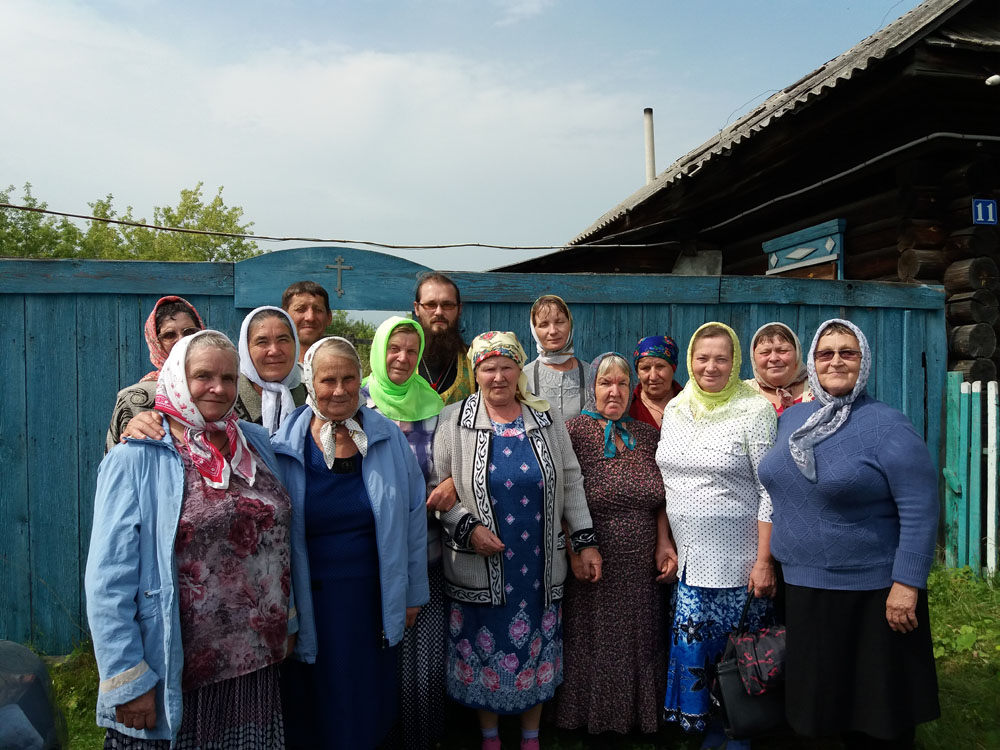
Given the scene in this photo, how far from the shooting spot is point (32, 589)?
363 centimetres

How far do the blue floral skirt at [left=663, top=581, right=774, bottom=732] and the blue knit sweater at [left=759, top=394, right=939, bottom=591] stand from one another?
35cm

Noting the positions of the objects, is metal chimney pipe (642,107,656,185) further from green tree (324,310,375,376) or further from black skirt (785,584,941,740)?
black skirt (785,584,941,740)

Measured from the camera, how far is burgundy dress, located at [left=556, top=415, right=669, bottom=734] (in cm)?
284

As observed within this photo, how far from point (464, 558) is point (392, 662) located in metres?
0.47

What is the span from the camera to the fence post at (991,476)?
4.60 metres

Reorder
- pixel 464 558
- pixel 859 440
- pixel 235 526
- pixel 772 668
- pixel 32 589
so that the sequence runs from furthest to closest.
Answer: pixel 32 589 → pixel 464 558 → pixel 772 668 → pixel 859 440 → pixel 235 526

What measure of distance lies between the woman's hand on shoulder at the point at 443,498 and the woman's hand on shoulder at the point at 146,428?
108 centimetres

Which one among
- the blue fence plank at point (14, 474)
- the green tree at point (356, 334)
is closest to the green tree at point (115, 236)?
the green tree at point (356, 334)

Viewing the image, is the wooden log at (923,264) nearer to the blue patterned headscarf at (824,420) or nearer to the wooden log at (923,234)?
the wooden log at (923,234)

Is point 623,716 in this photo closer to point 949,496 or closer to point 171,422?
point 171,422

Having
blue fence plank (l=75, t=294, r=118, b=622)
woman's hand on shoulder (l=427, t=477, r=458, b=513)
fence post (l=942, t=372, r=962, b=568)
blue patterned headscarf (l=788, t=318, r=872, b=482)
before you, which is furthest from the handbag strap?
blue fence plank (l=75, t=294, r=118, b=622)

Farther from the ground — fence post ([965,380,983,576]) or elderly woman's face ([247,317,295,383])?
elderly woman's face ([247,317,295,383])

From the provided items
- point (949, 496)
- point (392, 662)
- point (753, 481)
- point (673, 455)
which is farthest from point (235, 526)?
point (949, 496)

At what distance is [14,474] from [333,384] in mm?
2456
